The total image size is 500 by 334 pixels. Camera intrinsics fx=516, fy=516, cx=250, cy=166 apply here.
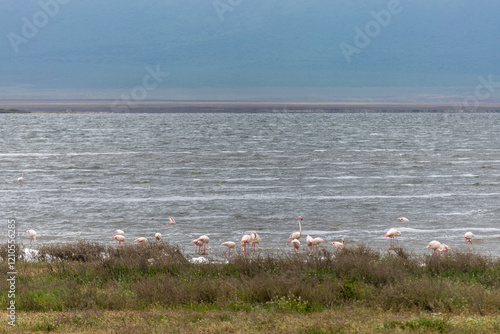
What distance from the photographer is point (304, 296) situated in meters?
8.20

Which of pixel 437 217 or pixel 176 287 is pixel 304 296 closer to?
pixel 176 287

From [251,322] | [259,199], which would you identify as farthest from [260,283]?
[259,199]

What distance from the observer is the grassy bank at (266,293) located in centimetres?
711

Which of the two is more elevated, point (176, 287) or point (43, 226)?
point (176, 287)

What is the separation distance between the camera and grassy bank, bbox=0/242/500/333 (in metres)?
7.11

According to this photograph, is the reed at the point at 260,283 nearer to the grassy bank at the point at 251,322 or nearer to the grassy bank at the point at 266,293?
the grassy bank at the point at 266,293

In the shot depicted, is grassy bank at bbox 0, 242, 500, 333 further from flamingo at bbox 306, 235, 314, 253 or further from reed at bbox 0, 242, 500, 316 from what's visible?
flamingo at bbox 306, 235, 314, 253

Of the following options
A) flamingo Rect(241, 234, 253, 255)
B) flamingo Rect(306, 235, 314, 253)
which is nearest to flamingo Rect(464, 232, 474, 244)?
flamingo Rect(306, 235, 314, 253)

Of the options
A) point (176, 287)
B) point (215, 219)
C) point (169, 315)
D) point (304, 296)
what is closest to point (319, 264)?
point (304, 296)

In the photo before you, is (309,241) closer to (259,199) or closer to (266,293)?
(266,293)

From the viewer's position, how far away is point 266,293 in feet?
27.8

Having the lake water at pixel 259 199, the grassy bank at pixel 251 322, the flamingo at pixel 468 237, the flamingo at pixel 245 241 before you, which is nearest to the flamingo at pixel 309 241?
the lake water at pixel 259 199

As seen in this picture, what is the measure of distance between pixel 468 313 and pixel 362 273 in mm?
2094

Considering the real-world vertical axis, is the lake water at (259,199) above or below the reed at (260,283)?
below
